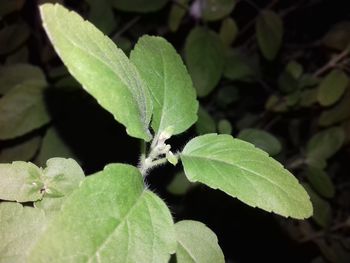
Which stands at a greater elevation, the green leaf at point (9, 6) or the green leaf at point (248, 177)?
the green leaf at point (248, 177)

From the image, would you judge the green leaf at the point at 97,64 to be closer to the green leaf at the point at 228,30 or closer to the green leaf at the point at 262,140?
the green leaf at the point at 262,140

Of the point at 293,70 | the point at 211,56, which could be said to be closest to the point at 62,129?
the point at 211,56

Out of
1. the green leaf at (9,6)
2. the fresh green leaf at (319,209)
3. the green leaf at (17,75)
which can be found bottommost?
the fresh green leaf at (319,209)

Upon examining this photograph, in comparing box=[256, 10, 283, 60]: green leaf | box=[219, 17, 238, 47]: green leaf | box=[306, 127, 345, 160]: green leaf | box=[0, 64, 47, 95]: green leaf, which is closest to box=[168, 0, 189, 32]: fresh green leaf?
box=[219, 17, 238, 47]: green leaf

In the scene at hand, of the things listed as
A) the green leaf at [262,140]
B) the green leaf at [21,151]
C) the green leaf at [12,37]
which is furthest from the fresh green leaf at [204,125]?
the green leaf at [12,37]

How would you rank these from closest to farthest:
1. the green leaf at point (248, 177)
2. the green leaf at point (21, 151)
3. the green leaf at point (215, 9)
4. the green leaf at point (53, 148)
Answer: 1. the green leaf at point (248, 177)
2. the green leaf at point (53, 148)
3. the green leaf at point (21, 151)
4. the green leaf at point (215, 9)

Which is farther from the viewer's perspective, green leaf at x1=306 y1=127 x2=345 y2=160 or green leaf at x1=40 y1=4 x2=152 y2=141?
green leaf at x1=306 y1=127 x2=345 y2=160

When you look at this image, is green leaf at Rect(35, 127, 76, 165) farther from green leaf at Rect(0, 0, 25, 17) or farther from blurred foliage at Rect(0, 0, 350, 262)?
green leaf at Rect(0, 0, 25, 17)

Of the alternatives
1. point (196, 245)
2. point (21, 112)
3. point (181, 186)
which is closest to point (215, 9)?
point (181, 186)
